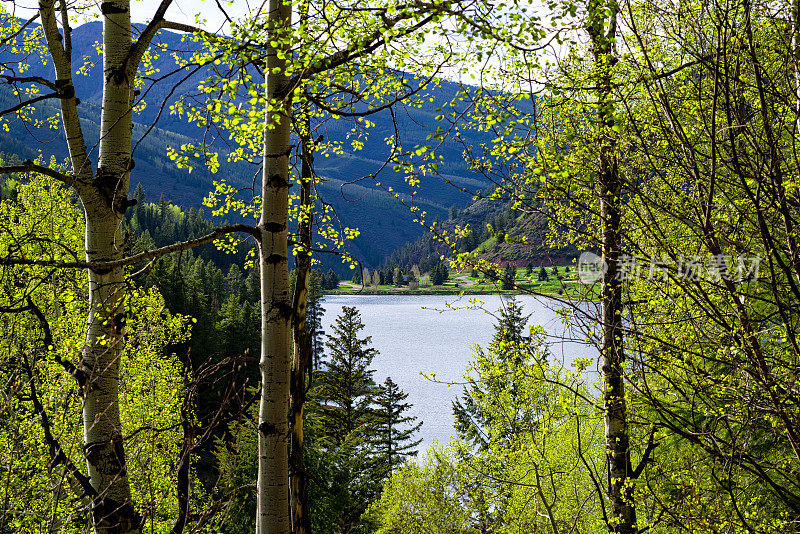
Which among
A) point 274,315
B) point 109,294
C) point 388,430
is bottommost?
point 388,430

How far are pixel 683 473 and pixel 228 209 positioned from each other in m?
5.53

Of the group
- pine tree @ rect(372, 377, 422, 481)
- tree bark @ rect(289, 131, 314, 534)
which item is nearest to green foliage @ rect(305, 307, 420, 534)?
pine tree @ rect(372, 377, 422, 481)

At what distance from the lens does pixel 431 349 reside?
57.2 meters

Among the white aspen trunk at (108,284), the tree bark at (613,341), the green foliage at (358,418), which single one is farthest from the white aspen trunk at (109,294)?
the green foliage at (358,418)

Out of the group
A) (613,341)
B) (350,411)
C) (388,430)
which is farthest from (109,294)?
(388,430)

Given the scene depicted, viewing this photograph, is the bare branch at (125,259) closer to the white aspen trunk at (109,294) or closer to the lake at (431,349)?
the white aspen trunk at (109,294)

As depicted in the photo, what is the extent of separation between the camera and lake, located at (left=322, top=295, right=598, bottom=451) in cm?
3791

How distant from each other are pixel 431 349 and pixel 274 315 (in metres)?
54.7

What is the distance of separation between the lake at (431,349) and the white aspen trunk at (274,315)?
14009 millimetres

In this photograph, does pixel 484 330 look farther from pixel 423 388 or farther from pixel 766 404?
pixel 766 404

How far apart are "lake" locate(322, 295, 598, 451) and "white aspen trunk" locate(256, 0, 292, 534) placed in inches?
552

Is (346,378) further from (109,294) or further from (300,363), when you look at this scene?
(109,294)

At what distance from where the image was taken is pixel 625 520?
21.6 ft

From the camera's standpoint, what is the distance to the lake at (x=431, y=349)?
37906 mm
